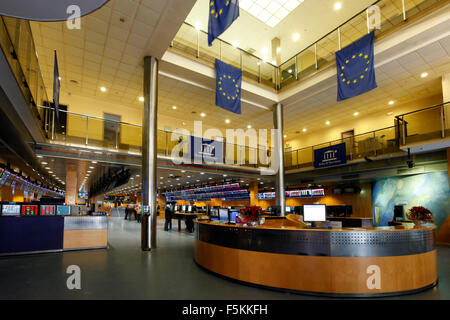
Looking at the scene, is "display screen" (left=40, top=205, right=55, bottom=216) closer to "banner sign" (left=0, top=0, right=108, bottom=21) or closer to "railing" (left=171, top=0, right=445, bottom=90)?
"railing" (left=171, top=0, right=445, bottom=90)

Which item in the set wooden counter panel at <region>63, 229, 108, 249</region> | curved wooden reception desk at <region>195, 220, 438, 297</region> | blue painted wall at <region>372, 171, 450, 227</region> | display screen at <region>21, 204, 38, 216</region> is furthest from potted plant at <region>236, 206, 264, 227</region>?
blue painted wall at <region>372, 171, 450, 227</region>

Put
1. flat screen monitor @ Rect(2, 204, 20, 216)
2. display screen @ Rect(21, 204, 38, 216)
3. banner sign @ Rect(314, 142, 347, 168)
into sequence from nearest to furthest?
flat screen monitor @ Rect(2, 204, 20, 216) → display screen @ Rect(21, 204, 38, 216) → banner sign @ Rect(314, 142, 347, 168)

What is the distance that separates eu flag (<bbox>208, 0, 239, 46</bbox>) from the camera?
6.28 metres

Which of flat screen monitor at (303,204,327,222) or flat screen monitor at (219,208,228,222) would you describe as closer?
flat screen monitor at (303,204,327,222)

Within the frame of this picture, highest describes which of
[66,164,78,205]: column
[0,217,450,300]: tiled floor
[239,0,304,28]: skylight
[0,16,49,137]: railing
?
[239,0,304,28]: skylight

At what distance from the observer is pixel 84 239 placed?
26.6ft

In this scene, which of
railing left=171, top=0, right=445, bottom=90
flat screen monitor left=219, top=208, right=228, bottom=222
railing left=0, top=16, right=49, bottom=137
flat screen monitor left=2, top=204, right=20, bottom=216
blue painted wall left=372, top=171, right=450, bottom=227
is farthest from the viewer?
blue painted wall left=372, top=171, right=450, bottom=227

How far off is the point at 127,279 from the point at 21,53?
207 inches

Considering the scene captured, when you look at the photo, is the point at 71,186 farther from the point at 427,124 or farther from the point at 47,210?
the point at 427,124

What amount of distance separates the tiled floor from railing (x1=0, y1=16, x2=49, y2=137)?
375 cm

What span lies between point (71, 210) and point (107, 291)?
17.1 feet

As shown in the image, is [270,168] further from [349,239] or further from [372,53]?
[349,239]

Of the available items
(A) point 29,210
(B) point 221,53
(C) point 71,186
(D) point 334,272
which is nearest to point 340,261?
(D) point 334,272
